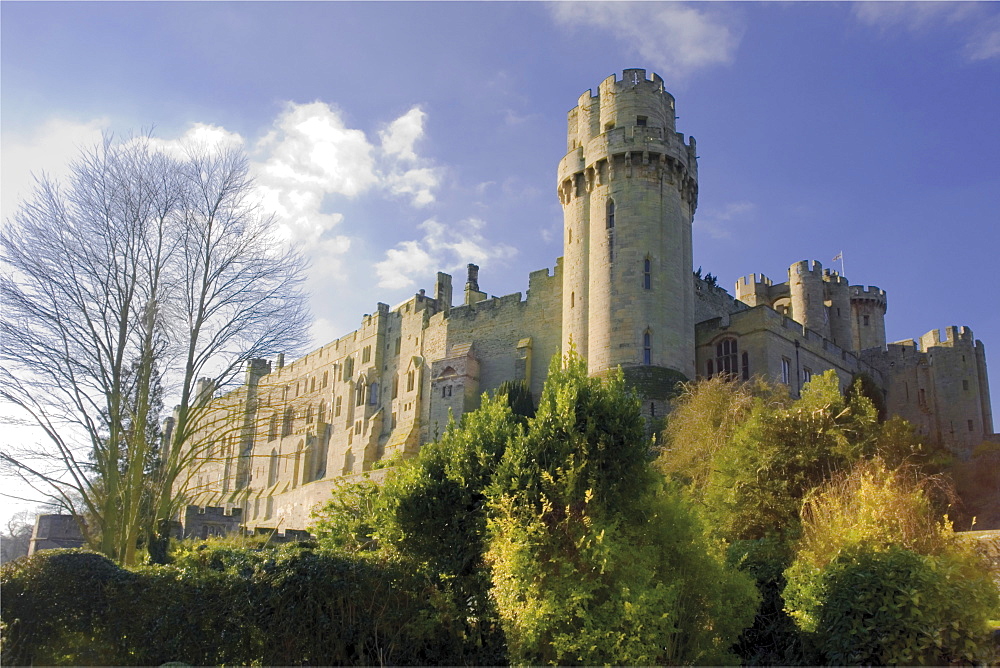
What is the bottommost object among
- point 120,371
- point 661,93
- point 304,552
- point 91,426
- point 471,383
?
point 304,552

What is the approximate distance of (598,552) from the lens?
10758 millimetres

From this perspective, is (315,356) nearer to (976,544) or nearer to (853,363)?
(853,363)

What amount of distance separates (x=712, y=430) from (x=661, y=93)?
18.6 m

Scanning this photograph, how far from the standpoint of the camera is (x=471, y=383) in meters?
41.8

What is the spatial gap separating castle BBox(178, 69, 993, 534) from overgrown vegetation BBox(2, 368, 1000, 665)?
8.90 meters

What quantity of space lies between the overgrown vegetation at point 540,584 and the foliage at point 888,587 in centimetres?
3

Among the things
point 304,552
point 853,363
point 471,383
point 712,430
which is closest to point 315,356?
point 471,383

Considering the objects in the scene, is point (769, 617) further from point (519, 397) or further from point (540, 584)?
point (519, 397)

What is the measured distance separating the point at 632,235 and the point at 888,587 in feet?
77.2

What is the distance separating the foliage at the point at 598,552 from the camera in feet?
34.5

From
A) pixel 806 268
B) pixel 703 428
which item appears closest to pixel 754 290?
pixel 806 268

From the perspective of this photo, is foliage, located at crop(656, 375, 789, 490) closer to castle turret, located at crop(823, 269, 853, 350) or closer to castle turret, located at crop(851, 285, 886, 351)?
castle turret, located at crop(823, 269, 853, 350)

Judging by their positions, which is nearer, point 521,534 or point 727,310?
point 521,534

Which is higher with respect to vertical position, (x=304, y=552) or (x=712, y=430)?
(x=712, y=430)
